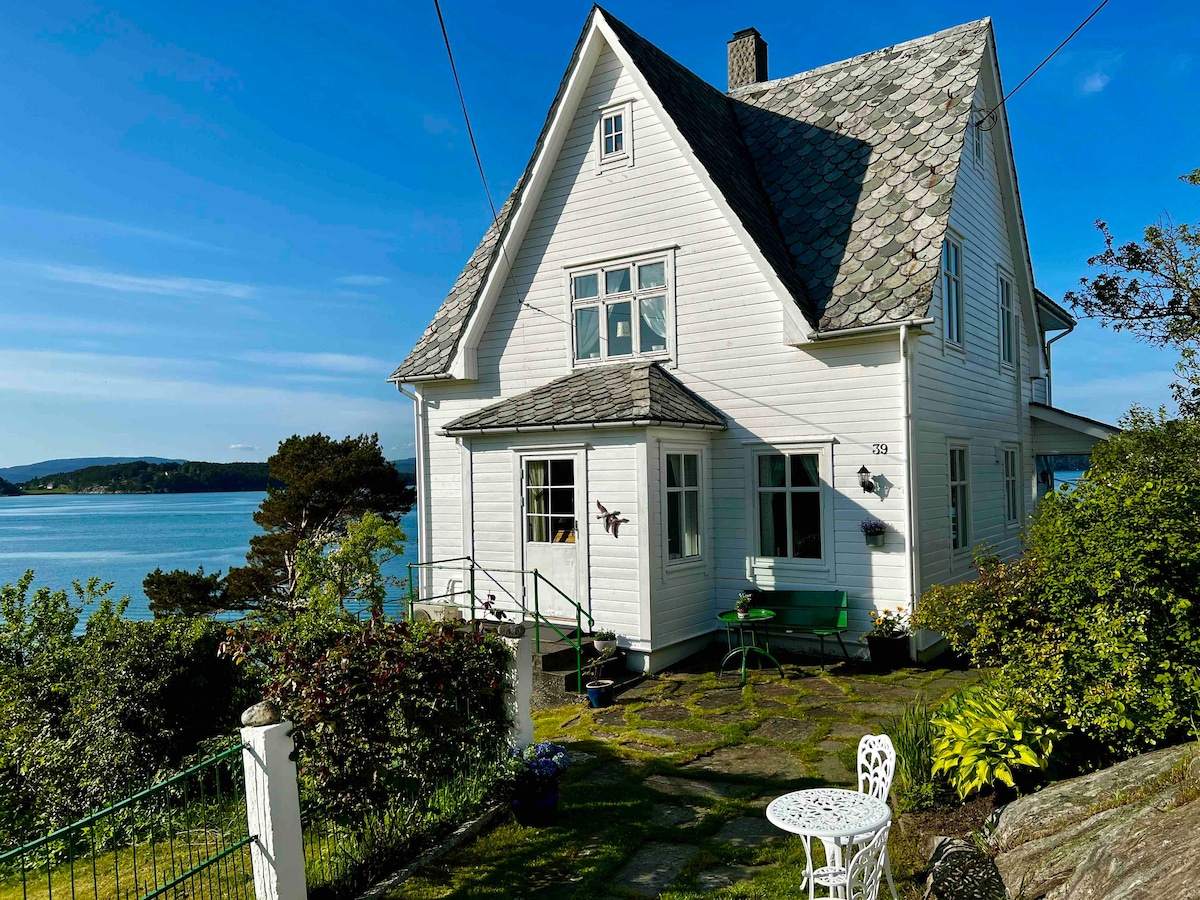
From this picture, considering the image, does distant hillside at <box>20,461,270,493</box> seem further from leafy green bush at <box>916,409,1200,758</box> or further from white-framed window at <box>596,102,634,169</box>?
leafy green bush at <box>916,409,1200,758</box>

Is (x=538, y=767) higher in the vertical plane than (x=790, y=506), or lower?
lower

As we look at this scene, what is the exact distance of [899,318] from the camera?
11477mm

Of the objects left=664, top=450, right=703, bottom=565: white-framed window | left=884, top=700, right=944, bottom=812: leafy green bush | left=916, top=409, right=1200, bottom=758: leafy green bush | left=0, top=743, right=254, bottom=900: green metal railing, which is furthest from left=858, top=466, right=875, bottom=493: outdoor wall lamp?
left=0, top=743, right=254, bottom=900: green metal railing

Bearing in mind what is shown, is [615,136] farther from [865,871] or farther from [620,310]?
[865,871]

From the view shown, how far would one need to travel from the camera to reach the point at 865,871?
14.6ft

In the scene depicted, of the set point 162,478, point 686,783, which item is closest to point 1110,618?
point 686,783

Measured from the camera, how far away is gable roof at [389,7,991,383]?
12.4 metres

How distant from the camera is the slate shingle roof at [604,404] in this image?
39.7 feet

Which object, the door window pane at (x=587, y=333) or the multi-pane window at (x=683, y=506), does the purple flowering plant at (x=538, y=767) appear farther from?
the door window pane at (x=587, y=333)

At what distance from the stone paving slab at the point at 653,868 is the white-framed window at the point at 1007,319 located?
1358 cm

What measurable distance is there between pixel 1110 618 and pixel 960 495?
881 cm

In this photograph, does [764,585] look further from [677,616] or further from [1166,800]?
[1166,800]

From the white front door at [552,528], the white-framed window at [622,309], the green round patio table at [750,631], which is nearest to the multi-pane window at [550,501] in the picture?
the white front door at [552,528]

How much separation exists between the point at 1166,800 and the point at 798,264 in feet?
33.9
